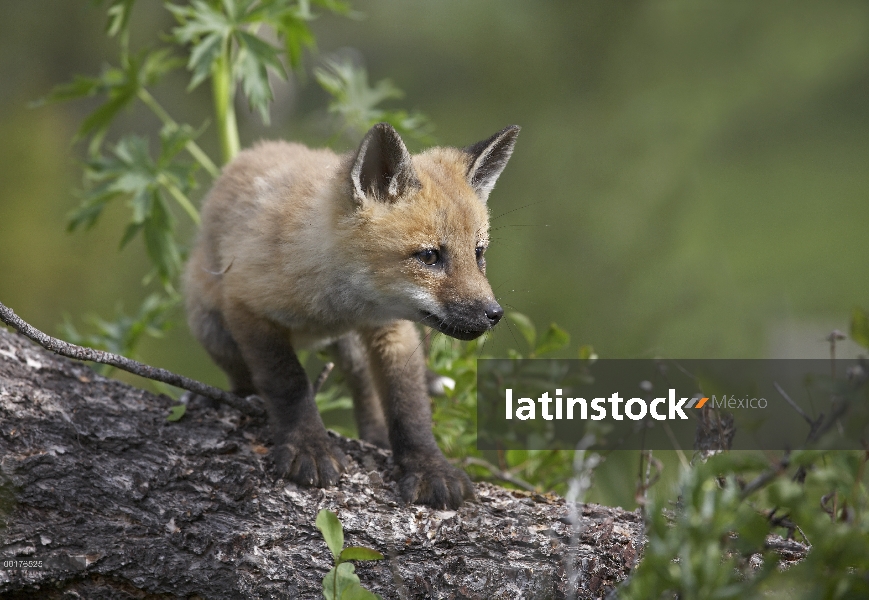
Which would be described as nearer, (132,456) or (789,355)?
(132,456)

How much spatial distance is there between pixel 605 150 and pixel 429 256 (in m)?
6.90

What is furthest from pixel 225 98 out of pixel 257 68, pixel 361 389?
pixel 361 389

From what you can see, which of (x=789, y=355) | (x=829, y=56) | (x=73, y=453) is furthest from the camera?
(x=829, y=56)

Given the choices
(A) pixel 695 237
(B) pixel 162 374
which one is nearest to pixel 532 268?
(A) pixel 695 237

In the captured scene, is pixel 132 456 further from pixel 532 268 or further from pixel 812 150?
pixel 812 150

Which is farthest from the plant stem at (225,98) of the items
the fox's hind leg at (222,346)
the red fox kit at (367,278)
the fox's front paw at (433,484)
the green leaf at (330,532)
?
the green leaf at (330,532)

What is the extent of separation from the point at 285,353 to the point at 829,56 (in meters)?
9.74

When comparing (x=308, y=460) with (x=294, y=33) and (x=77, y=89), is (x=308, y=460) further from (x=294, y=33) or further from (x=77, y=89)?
(x=77, y=89)

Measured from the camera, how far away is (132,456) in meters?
2.88

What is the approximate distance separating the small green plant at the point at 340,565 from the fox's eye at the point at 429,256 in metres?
1.28

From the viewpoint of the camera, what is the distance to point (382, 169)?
340 centimetres

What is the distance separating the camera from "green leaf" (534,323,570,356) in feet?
13.5

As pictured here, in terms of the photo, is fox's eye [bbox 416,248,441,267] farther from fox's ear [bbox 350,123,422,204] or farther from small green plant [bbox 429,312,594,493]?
small green plant [bbox 429,312,594,493]

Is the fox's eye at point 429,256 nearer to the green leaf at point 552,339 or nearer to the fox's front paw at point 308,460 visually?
the fox's front paw at point 308,460
